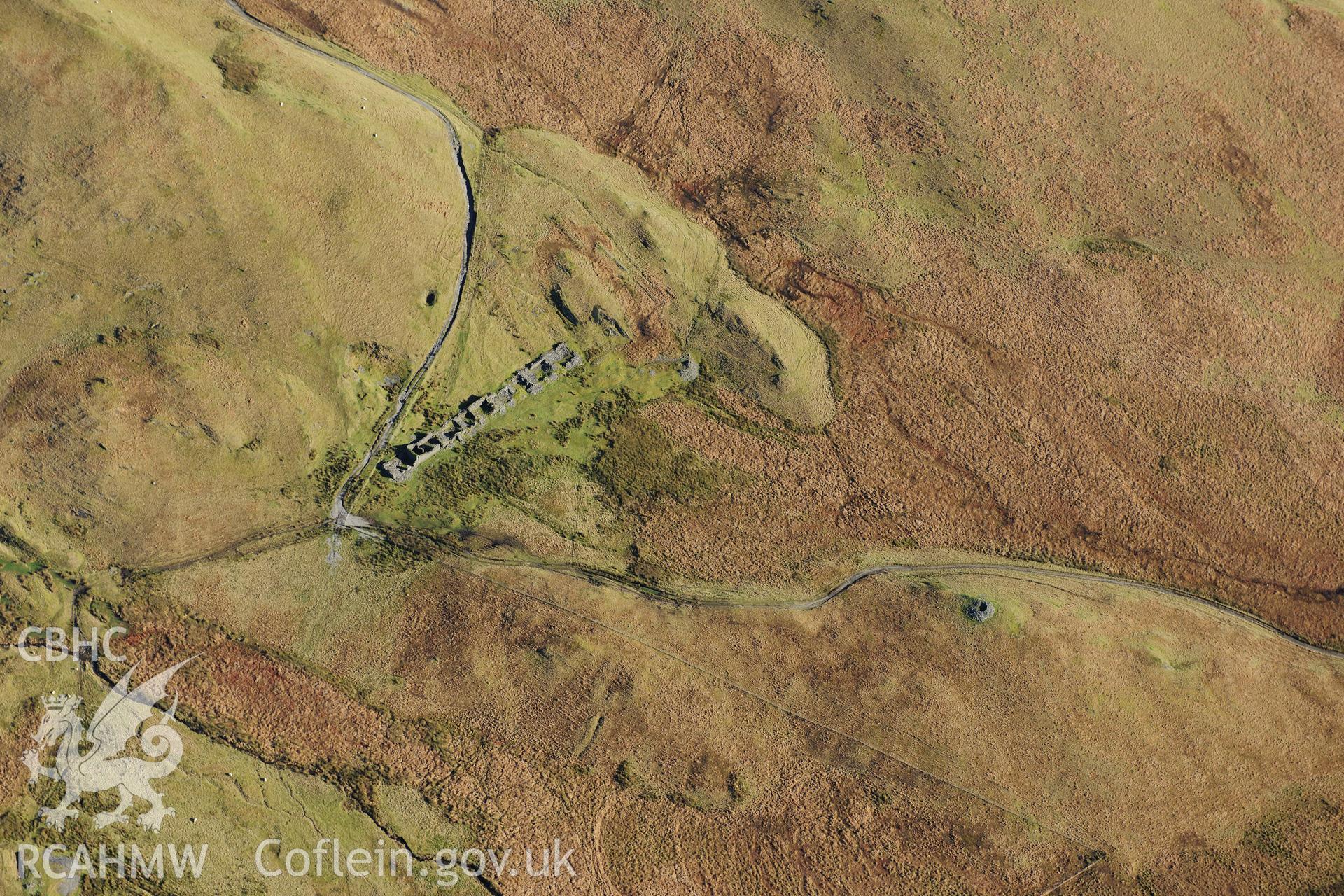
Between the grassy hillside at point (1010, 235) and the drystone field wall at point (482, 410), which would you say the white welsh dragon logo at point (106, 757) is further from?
the grassy hillside at point (1010, 235)


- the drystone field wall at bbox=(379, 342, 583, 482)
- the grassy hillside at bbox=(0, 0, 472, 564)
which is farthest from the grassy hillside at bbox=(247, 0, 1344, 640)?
the drystone field wall at bbox=(379, 342, 583, 482)

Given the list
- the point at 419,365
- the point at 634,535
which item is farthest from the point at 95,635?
the point at 634,535

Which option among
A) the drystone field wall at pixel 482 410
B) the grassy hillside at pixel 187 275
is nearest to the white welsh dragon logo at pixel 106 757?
the grassy hillside at pixel 187 275

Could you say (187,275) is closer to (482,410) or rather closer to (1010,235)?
(482,410)

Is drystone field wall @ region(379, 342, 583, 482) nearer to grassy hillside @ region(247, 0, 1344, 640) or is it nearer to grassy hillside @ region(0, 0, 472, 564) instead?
grassy hillside @ region(0, 0, 472, 564)

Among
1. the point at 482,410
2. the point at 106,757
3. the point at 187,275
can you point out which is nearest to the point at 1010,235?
the point at 482,410

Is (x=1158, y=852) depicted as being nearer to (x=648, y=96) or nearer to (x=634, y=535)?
(x=634, y=535)
